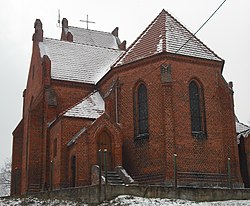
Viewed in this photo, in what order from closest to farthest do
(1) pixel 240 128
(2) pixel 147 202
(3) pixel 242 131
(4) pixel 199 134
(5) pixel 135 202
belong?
(5) pixel 135 202
(2) pixel 147 202
(4) pixel 199 134
(3) pixel 242 131
(1) pixel 240 128

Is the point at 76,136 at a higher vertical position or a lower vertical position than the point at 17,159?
higher

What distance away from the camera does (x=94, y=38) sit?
130 ft

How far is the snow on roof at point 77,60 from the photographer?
28.3 meters

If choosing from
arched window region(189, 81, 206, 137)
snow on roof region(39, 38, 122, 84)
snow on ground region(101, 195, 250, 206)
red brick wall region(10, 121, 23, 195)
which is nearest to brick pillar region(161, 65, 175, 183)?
arched window region(189, 81, 206, 137)

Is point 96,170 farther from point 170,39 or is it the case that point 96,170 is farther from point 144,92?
point 170,39

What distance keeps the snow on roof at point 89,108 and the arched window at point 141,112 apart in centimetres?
208

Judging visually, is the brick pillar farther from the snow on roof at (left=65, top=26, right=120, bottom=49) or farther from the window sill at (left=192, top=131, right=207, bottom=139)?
the snow on roof at (left=65, top=26, right=120, bottom=49)

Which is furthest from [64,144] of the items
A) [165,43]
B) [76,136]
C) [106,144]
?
[165,43]

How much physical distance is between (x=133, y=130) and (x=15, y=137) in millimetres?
11706

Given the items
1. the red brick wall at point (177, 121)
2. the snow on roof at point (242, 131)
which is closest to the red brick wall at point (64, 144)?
the red brick wall at point (177, 121)

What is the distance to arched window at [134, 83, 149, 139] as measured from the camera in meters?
23.6

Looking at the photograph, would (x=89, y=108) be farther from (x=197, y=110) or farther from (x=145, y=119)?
(x=197, y=110)

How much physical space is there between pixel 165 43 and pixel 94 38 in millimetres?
16489

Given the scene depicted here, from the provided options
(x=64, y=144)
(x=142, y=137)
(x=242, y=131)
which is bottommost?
(x=64, y=144)
